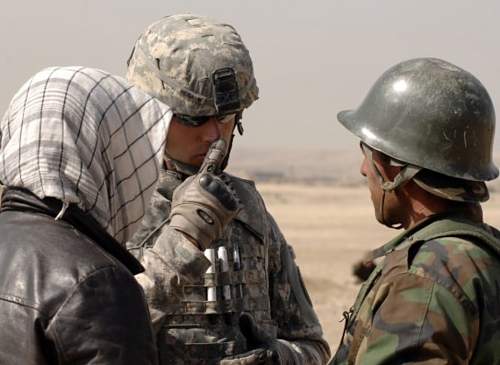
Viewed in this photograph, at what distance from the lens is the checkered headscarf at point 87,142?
2852 mm

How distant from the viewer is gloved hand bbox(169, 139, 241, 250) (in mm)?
3500

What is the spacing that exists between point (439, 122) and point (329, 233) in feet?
113

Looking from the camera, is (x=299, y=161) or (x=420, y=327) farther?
(x=299, y=161)

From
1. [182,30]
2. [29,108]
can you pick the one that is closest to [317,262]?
[182,30]

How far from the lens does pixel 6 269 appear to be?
2.68 m

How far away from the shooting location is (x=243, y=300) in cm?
445

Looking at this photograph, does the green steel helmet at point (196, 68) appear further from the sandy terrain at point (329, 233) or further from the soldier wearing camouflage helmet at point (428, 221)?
the sandy terrain at point (329, 233)

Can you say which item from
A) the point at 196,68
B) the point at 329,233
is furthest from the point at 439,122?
the point at 329,233

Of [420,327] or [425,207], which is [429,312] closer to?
[420,327]

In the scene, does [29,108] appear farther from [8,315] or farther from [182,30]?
[182,30]

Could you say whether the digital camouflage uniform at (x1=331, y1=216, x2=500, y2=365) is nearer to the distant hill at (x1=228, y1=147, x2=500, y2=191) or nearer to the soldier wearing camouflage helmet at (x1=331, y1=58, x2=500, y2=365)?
the soldier wearing camouflage helmet at (x1=331, y1=58, x2=500, y2=365)

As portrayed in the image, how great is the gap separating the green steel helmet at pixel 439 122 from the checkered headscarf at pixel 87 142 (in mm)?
1001

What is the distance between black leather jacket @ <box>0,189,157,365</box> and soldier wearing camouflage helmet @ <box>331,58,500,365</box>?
0.98 metres

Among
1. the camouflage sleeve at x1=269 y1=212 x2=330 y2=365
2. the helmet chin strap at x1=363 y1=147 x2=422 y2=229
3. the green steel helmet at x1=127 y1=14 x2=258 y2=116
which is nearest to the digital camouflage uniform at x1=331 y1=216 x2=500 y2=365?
the helmet chin strap at x1=363 y1=147 x2=422 y2=229
